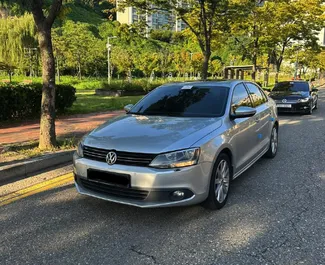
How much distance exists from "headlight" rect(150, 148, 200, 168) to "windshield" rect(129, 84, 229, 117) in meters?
1.06

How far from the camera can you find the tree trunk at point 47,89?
6556 millimetres

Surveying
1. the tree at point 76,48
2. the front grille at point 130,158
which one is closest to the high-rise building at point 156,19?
the front grille at point 130,158

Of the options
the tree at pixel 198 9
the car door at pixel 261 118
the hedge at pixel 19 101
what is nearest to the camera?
the car door at pixel 261 118

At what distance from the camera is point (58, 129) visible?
29.8ft

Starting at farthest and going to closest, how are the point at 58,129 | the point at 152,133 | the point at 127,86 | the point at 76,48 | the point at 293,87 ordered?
the point at 76,48, the point at 127,86, the point at 293,87, the point at 58,129, the point at 152,133

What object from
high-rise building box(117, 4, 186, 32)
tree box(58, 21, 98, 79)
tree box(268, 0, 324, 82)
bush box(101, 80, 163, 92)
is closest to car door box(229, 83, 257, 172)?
high-rise building box(117, 4, 186, 32)

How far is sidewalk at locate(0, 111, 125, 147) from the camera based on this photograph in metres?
7.93

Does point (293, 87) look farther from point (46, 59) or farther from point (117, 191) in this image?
point (117, 191)

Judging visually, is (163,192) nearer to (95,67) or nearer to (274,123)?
(274,123)

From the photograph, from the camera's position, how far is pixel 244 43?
2844 centimetres

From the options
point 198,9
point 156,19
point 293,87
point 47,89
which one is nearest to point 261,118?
point 47,89

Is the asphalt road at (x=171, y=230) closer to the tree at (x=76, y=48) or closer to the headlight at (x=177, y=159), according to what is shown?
the headlight at (x=177, y=159)

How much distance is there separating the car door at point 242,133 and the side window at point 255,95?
0.77ft

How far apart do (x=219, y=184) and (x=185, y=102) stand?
1366 millimetres
